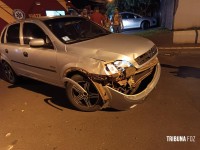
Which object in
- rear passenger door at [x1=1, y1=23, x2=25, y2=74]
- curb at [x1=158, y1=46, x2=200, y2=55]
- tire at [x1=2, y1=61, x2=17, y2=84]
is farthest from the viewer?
curb at [x1=158, y1=46, x2=200, y2=55]

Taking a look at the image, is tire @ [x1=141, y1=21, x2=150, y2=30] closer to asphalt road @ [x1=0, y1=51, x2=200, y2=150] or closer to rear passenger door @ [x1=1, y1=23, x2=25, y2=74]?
asphalt road @ [x1=0, y1=51, x2=200, y2=150]

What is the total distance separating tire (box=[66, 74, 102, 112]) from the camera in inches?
161

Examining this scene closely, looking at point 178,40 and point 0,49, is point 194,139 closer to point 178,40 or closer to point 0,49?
point 0,49

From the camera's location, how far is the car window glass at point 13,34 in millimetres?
5525

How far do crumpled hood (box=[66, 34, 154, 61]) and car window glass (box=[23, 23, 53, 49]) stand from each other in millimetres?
586

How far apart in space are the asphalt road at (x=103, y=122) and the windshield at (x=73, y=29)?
1.37 meters

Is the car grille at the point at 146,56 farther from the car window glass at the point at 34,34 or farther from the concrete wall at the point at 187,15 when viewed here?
the concrete wall at the point at 187,15

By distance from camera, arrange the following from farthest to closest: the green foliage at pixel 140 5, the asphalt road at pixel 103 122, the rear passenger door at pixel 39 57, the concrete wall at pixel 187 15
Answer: the green foliage at pixel 140 5
the concrete wall at pixel 187 15
the rear passenger door at pixel 39 57
the asphalt road at pixel 103 122

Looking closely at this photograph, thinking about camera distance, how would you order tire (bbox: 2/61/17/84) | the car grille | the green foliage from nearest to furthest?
1. the car grille
2. tire (bbox: 2/61/17/84)
3. the green foliage

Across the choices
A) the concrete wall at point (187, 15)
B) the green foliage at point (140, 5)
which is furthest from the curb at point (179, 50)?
the green foliage at point (140, 5)

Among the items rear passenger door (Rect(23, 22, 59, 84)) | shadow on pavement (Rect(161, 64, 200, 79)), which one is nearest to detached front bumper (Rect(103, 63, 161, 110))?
rear passenger door (Rect(23, 22, 59, 84))

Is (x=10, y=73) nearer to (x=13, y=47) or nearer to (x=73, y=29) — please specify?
(x=13, y=47)

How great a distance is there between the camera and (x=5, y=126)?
4.20 meters

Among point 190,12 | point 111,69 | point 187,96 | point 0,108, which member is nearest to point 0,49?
point 0,108
